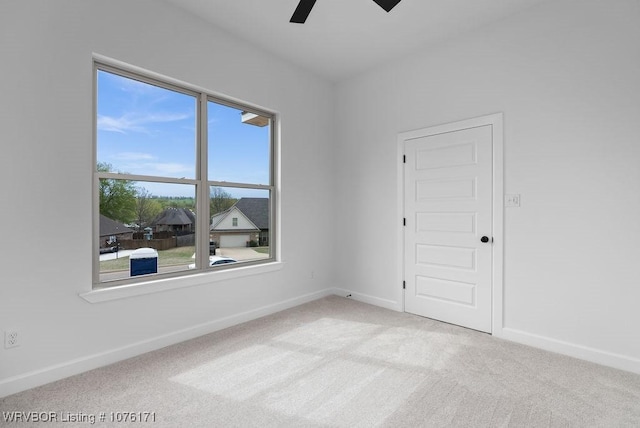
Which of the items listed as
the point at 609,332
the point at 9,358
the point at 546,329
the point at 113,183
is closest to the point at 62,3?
the point at 113,183

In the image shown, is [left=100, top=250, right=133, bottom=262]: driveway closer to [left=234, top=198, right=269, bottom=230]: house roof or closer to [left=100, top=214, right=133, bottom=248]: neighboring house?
[left=100, top=214, right=133, bottom=248]: neighboring house

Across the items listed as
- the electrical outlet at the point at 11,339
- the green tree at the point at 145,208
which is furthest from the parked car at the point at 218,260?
the electrical outlet at the point at 11,339

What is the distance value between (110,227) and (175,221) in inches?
21.3

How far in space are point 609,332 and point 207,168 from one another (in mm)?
3792

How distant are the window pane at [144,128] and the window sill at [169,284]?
0.97m

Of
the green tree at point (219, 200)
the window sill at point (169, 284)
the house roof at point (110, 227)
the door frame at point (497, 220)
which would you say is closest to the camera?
the window sill at point (169, 284)

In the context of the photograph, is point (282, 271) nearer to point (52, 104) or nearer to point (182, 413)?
point (182, 413)

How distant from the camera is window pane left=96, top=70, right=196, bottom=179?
2.53 metres

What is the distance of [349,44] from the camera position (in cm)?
344

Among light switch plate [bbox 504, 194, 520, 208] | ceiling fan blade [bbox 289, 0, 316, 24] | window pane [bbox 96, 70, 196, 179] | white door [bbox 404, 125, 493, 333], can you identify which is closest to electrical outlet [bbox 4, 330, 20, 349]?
window pane [bbox 96, 70, 196, 179]

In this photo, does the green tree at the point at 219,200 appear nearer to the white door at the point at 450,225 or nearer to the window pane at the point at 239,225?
the window pane at the point at 239,225

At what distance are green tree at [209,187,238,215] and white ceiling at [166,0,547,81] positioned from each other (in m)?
1.67

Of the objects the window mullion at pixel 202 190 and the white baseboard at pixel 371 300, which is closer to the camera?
the window mullion at pixel 202 190

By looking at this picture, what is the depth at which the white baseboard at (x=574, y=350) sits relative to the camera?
2.36 metres
